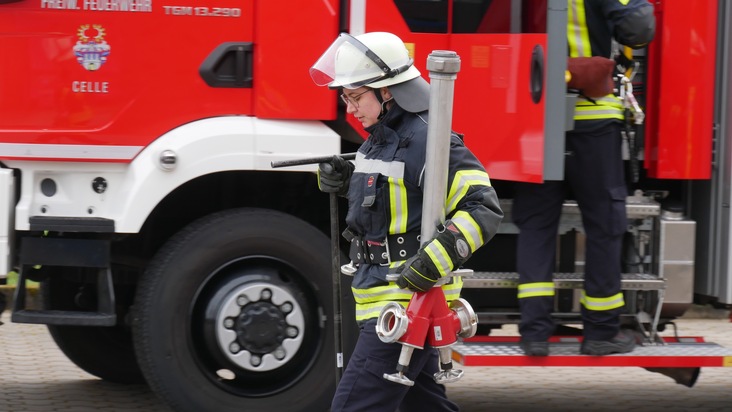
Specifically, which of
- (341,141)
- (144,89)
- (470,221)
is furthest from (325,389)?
(470,221)

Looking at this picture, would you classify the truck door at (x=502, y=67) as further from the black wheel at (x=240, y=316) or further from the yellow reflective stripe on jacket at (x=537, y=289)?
the black wheel at (x=240, y=316)

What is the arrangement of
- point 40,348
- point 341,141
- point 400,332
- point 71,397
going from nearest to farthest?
point 400,332
point 341,141
point 71,397
point 40,348

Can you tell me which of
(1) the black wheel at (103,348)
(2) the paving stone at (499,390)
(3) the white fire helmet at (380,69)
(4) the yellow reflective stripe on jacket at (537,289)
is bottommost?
(2) the paving stone at (499,390)

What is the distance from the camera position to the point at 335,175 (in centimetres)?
412

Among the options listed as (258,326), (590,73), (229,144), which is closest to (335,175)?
(229,144)

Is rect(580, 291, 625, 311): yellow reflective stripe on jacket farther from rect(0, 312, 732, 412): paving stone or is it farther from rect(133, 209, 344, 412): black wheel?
rect(133, 209, 344, 412): black wheel

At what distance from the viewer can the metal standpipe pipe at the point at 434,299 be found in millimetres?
3570

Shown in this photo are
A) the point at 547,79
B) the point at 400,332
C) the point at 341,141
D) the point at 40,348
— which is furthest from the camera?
the point at 40,348

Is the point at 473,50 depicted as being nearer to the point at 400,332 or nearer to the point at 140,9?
the point at 140,9

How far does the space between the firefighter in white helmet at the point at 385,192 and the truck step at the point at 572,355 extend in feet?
4.33

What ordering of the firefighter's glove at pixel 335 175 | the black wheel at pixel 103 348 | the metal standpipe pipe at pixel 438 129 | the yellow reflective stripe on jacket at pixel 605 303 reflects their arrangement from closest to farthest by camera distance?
the metal standpipe pipe at pixel 438 129 → the firefighter's glove at pixel 335 175 → the yellow reflective stripe on jacket at pixel 605 303 → the black wheel at pixel 103 348

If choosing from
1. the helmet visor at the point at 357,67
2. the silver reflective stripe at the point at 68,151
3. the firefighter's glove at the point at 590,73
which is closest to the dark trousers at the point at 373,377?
the helmet visor at the point at 357,67

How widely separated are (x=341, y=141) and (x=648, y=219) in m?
1.39

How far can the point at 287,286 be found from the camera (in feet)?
17.0
